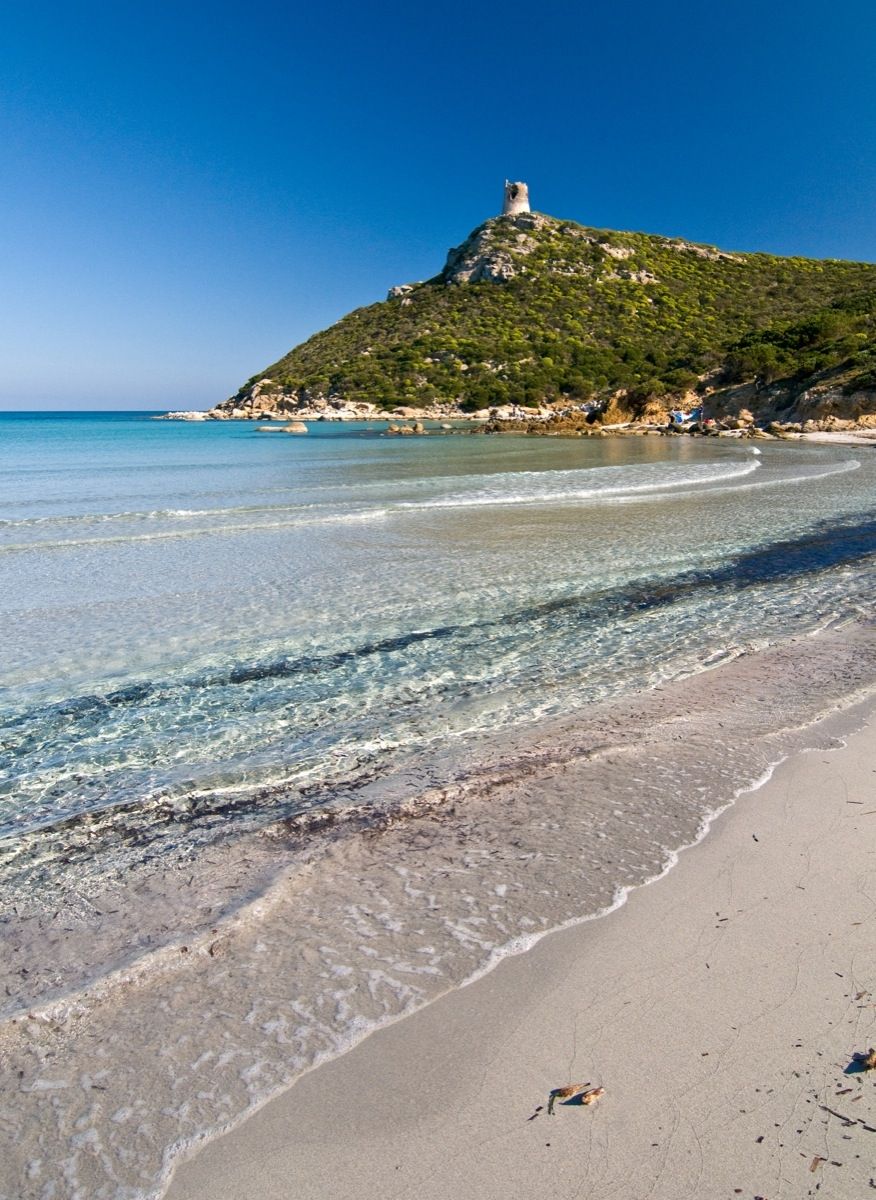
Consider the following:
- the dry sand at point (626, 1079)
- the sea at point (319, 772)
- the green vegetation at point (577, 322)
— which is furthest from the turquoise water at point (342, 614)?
the green vegetation at point (577, 322)

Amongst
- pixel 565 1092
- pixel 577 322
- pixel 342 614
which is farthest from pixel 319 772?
pixel 577 322

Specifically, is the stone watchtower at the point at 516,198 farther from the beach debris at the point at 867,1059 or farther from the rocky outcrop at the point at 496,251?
the beach debris at the point at 867,1059

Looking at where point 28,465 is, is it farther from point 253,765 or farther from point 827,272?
point 827,272

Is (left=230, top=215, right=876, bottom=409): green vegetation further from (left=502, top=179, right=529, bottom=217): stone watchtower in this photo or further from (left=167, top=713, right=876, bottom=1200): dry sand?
(left=167, top=713, right=876, bottom=1200): dry sand

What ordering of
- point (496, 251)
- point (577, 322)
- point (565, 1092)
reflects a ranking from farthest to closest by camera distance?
1. point (496, 251)
2. point (577, 322)
3. point (565, 1092)

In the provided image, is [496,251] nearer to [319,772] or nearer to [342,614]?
[342,614]
